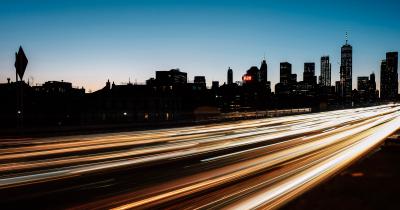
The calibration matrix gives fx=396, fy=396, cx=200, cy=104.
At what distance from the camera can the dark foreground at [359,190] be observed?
8820 millimetres

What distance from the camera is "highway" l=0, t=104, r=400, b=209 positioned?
28.5 feet

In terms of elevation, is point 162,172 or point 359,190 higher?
point 162,172

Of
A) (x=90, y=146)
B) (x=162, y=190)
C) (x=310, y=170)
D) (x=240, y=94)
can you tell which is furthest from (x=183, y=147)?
(x=240, y=94)

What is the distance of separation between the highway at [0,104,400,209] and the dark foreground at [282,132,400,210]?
0.37m

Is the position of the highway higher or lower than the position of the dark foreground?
higher

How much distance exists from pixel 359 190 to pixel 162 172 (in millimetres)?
5666

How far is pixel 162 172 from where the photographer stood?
12281 mm

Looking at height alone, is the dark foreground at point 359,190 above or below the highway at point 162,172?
below

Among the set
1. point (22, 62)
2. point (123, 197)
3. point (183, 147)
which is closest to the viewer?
point (123, 197)

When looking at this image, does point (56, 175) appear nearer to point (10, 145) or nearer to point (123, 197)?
point (123, 197)

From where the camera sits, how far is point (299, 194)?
30.9ft

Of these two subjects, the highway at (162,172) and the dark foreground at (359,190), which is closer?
the highway at (162,172)

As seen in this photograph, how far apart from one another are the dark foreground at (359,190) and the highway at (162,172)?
37 centimetres

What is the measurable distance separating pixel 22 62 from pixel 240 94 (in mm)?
182010
